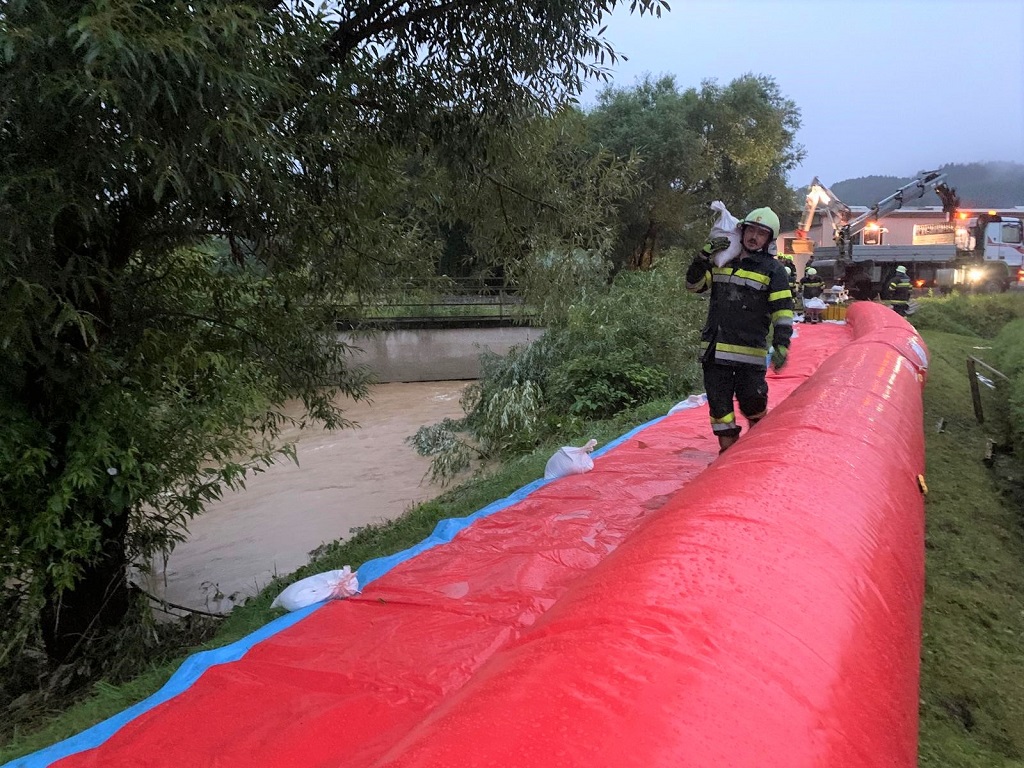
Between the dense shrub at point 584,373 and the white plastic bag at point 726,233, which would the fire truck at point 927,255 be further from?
the white plastic bag at point 726,233

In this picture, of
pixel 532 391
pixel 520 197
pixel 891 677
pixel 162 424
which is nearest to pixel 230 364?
pixel 162 424

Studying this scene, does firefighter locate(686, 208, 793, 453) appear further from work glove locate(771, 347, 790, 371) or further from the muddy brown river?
the muddy brown river

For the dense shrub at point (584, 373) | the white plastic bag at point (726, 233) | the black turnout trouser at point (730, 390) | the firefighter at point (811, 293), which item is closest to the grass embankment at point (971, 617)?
the black turnout trouser at point (730, 390)

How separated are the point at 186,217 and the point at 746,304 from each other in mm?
3289

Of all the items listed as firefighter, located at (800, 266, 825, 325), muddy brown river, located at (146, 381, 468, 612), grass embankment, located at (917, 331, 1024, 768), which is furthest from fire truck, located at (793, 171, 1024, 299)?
grass embankment, located at (917, 331, 1024, 768)

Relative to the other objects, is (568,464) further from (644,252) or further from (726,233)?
(644,252)

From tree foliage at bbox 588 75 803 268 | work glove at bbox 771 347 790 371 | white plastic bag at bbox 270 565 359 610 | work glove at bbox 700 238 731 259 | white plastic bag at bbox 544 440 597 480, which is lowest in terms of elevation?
white plastic bag at bbox 270 565 359 610

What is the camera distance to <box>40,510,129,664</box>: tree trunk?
12.7ft

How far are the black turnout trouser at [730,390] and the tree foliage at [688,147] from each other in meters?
17.2

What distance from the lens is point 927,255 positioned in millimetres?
17250

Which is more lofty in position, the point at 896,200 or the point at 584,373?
the point at 896,200

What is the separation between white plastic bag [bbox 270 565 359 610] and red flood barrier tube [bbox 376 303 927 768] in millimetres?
1716

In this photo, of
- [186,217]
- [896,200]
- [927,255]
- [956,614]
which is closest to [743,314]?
[956,614]

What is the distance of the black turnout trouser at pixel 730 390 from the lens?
445cm
